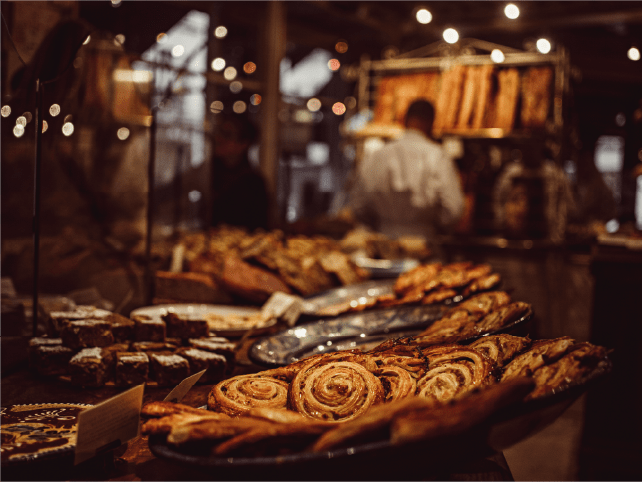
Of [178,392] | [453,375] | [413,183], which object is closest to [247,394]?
[178,392]

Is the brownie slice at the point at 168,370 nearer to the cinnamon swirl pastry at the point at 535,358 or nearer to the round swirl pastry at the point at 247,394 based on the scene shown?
the round swirl pastry at the point at 247,394

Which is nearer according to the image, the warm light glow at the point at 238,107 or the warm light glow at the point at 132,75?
the warm light glow at the point at 132,75

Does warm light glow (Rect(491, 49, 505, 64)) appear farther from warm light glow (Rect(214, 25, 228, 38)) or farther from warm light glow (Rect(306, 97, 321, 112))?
warm light glow (Rect(306, 97, 321, 112))

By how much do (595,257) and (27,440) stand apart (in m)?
3.72

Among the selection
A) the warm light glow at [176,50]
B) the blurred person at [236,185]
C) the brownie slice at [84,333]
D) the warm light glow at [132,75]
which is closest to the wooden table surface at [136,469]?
the brownie slice at [84,333]

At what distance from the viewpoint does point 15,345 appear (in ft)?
5.11

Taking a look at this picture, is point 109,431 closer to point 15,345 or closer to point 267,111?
point 15,345

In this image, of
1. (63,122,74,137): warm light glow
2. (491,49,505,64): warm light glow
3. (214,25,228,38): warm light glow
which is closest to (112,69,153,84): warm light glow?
(63,122,74,137): warm light glow

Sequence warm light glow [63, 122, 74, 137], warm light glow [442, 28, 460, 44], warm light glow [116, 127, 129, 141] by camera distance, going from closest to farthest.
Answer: warm light glow [63, 122, 74, 137], warm light glow [116, 127, 129, 141], warm light glow [442, 28, 460, 44]

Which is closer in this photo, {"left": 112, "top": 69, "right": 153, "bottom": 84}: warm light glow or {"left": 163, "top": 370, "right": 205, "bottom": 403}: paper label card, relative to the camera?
{"left": 163, "top": 370, "right": 205, "bottom": 403}: paper label card

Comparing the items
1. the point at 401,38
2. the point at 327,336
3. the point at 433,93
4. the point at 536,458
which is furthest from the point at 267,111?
the point at 327,336

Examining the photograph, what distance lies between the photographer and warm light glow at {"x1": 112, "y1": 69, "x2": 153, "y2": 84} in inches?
95.1

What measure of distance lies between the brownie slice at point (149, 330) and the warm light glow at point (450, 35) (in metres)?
5.36

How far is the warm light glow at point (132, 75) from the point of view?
7.93ft
